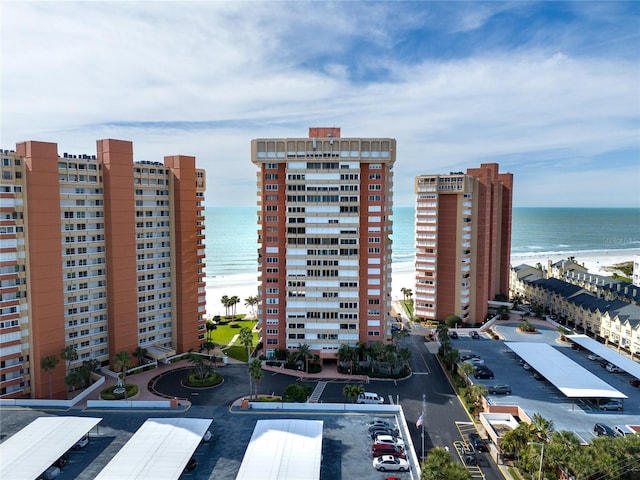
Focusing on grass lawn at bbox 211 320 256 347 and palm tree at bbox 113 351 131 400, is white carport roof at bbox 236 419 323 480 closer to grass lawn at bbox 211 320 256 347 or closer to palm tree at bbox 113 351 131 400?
palm tree at bbox 113 351 131 400

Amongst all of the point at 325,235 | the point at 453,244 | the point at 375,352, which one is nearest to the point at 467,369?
the point at 375,352

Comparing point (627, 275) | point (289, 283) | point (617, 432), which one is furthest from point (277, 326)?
point (627, 275)

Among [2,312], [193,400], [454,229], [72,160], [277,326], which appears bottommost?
[193,400]

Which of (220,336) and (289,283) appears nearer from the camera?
(289,283)

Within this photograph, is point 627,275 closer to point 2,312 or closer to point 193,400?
point 193,400

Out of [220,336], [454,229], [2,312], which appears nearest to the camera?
[2,312]

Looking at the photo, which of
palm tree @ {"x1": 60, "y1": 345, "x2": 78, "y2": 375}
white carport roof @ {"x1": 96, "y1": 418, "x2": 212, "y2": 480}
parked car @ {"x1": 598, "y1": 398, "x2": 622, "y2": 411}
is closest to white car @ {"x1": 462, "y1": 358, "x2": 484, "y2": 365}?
parked car @ {"x1": 598, "y1": 398, "x2": 622, "y2": 411}

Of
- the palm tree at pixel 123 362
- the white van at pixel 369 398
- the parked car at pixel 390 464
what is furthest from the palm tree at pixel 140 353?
the parked car at pixel 390 464
